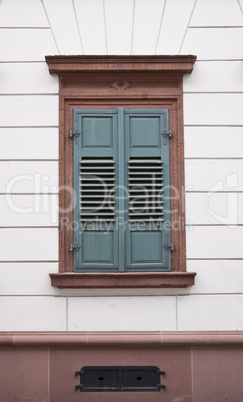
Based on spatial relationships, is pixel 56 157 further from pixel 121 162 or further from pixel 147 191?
pixel 147 191

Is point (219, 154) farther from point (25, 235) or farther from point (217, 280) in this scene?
point (25, 235)

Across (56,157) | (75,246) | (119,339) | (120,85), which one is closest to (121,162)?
(56,157)

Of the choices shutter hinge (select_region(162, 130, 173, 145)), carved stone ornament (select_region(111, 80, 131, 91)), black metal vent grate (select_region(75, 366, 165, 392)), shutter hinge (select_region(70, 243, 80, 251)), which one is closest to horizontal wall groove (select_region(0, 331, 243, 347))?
black metal vent grate (select_region(75, 366, 165, 392))

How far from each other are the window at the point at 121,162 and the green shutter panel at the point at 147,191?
0.5 inches

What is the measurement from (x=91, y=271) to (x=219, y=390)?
1.92m

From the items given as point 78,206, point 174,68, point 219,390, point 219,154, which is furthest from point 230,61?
point 219,390

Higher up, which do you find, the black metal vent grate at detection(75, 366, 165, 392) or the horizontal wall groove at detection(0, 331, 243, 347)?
the horizontal wall groove at detection(0, 331, 243, 347)

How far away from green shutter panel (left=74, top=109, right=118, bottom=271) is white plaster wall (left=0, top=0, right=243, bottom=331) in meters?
0.28

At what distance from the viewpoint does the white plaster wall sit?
185 inches

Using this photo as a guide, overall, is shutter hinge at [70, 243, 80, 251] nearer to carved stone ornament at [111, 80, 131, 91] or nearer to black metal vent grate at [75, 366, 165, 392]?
black metal vent grate at [75, 366, 165, 392]

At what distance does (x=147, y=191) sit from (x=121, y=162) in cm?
45

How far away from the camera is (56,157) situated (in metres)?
4.84

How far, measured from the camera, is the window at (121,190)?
4.81 meters

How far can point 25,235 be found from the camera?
4.77 m
